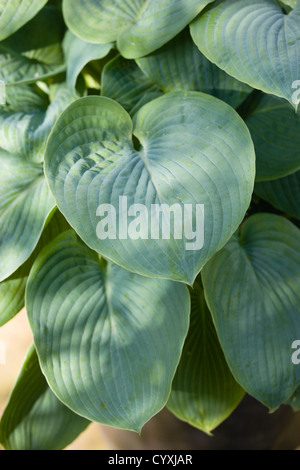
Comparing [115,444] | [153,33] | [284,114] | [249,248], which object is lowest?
[115,444]

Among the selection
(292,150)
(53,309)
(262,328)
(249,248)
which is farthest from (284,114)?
(53,309)

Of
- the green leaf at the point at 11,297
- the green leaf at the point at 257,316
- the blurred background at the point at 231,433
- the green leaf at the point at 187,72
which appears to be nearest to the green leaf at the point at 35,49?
the green leaf at the point at 187,72

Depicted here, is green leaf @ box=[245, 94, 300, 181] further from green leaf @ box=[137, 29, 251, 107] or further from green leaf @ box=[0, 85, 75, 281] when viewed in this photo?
green leaf @ box=[0, 85, 75, 281]

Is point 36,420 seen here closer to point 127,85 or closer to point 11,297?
point 11,297

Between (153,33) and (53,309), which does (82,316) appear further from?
(153,33)

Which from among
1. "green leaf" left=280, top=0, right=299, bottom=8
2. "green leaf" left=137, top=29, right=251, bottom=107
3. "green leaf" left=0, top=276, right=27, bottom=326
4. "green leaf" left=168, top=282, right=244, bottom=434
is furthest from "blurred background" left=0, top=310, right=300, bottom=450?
"green leaf" left=280, top=0, right=299, bottom=8

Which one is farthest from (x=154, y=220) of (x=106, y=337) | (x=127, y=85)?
(x=127, y=85)

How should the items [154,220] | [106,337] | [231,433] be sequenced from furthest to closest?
[231,433] < [106,337] < [154,220]
